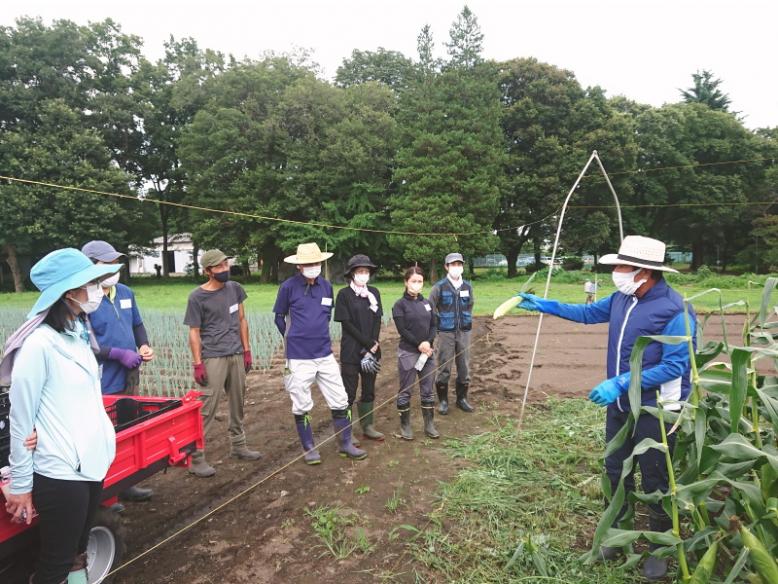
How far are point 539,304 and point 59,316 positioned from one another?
9.42ft

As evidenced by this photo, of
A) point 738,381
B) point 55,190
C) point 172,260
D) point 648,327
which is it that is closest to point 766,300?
point 648,327

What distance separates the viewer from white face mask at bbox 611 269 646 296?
9.05 ft

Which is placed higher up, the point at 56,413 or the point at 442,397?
the point at 56,413

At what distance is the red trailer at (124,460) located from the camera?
207 centimetres

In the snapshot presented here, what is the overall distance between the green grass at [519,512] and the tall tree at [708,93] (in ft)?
125

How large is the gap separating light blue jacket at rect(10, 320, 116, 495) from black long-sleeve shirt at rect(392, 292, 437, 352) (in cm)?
303

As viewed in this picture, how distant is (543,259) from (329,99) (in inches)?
660

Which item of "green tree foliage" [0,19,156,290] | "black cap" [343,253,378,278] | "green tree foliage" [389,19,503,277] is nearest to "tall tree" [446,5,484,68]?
"green tree foliage" [389,19,503,277]

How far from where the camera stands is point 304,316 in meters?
4.12

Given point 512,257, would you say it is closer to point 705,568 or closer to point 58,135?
point 58,135

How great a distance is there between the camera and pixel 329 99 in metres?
26.7

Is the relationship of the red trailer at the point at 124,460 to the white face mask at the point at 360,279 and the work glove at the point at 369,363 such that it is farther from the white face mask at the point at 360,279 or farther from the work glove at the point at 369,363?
the white face mask at the point at 360,279

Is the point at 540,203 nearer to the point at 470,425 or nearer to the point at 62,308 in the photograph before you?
the point at 470,425

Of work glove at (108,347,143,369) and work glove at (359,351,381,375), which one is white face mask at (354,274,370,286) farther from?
work glove at (108,347,143,369)
